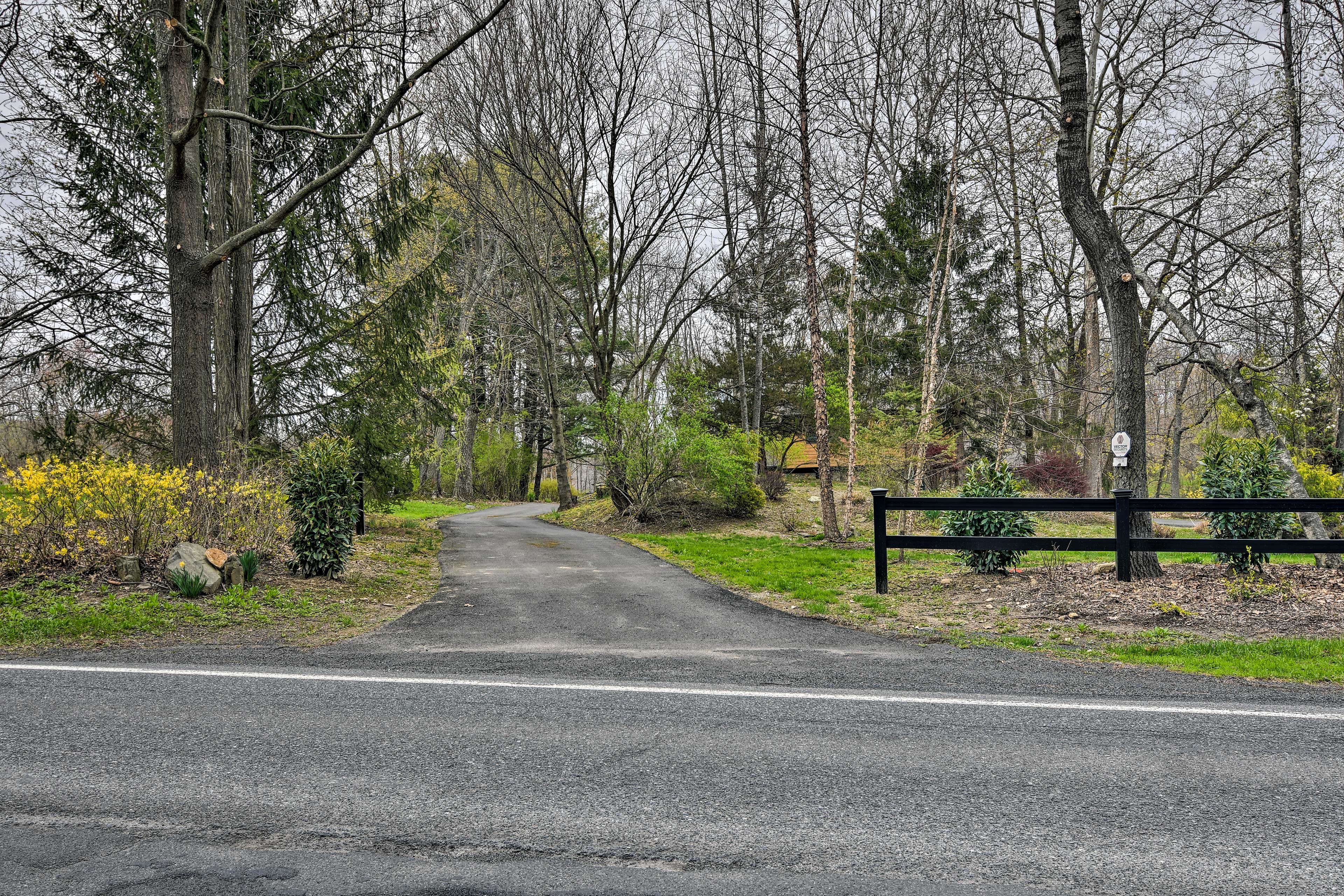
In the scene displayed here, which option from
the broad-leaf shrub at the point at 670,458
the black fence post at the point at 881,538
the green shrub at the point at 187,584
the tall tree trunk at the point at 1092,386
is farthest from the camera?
the tall tree trunk at the point at 1092,386

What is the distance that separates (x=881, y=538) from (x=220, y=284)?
1134 centimetres

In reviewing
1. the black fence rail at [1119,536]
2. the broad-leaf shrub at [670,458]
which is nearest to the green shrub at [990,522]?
the black fence rail at [1119,536]

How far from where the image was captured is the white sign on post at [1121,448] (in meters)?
9.16

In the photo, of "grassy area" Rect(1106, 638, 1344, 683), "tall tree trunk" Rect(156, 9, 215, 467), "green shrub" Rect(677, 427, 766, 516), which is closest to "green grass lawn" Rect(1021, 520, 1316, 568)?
"grassy area" Rect(1106, 638, 1344, 683)

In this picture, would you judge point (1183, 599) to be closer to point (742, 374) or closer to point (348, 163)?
point (348, 163)

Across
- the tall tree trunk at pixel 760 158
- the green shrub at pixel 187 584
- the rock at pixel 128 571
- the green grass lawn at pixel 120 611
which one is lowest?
the green grass lawn at pixel 120 611

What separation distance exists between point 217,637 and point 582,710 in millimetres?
4134

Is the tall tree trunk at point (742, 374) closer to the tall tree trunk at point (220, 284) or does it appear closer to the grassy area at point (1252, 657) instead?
the tall tree trunk at point (220, 284)

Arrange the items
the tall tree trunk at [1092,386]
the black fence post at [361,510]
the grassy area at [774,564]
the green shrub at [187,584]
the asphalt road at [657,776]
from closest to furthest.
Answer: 1. the asphalt road at [657,776]
2. the green shrub at [187,584]
3. the grassy area at [774,564]
4. the black fence post at [361,510]
5. the tall tree trunk at [1092,386]

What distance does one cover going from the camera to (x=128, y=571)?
797 cm

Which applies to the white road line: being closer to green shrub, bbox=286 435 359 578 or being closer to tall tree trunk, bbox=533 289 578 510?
green shrub, bbox=286 435 359 578

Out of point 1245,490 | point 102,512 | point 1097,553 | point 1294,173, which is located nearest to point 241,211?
point 102,512

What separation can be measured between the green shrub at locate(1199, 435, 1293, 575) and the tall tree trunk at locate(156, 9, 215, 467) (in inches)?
505

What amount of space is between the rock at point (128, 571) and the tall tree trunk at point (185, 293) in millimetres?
2373
